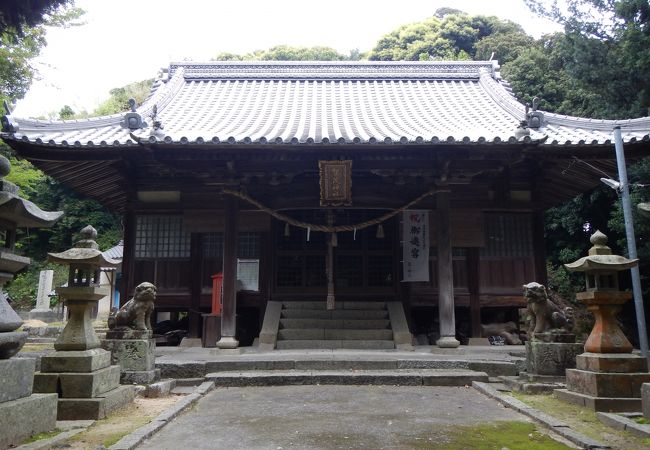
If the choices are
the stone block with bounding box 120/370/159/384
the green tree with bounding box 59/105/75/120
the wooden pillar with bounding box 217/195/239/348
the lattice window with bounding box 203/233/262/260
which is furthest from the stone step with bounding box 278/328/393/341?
the green tree with bounding box 59/105/75/120

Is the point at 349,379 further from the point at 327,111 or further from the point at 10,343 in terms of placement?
the point at 327,111

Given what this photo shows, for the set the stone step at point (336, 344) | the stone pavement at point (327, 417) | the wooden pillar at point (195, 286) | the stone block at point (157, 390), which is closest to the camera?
the stone pavement at point (327, 417)

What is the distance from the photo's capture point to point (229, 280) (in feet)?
32.7

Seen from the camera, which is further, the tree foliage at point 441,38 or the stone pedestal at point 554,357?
the tree foliage at point 441,38

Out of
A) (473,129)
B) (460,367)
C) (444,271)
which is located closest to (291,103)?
(473,129)

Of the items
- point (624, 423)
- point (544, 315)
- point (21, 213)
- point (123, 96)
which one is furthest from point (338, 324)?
point (123, 96)

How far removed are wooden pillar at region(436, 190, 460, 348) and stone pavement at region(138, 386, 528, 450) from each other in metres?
2.29

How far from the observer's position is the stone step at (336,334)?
10594 millimetres

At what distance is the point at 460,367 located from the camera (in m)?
8.29

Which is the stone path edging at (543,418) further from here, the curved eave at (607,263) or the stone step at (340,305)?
the stone step at (340,305)

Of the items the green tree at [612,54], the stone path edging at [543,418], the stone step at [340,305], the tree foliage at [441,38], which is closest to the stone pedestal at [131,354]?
the stone step at [340,305]

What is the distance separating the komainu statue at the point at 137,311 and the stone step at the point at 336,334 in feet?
12.5

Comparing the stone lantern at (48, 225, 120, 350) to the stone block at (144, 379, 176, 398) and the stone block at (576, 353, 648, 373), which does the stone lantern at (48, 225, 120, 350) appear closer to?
the stone block at (144, 379, 176, 398)

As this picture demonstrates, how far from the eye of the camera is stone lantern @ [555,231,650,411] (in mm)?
5792
